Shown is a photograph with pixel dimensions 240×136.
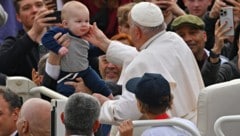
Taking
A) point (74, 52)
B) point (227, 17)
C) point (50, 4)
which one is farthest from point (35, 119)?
point (50, 4)

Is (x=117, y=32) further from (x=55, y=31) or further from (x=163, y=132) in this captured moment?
(x=163, y=132)

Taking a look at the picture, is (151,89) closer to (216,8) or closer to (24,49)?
(24,49)

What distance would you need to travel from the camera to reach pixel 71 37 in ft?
33.5

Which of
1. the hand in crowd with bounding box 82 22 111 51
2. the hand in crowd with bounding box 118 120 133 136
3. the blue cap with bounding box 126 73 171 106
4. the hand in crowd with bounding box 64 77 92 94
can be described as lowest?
the hand in crowd with bounding box 64 77 92 94

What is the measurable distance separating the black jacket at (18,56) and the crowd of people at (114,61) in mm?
10

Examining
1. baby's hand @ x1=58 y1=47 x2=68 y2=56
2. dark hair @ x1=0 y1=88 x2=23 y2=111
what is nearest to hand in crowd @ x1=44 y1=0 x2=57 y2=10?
baby's hand @ x1=58 y1=47 x2=68 y2=56

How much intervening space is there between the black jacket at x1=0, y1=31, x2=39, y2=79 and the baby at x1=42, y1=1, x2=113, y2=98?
896mm

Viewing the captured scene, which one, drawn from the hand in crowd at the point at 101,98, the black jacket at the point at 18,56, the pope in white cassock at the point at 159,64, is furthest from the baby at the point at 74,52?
the black jacket at the point at 18,56

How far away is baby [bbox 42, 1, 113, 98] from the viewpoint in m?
10.1

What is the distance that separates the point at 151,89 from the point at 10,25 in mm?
4357

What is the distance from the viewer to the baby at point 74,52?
1013 centimetres

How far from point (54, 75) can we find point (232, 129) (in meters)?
1.98

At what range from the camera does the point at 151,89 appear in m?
8.34

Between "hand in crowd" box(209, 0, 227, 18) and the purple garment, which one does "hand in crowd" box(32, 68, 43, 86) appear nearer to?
the purple garment
